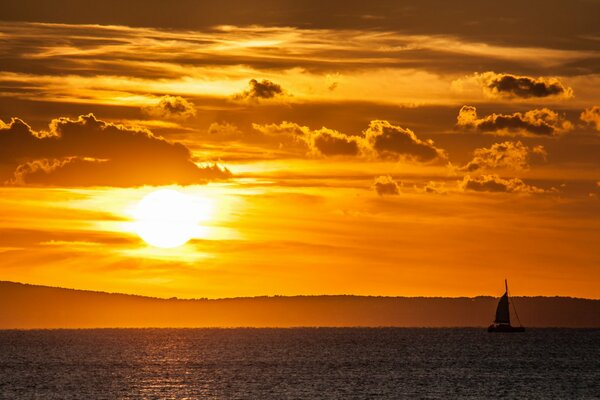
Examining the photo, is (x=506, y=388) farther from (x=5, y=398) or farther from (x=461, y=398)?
(x=5, y=398)

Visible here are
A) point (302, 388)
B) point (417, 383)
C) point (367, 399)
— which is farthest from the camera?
point (417, 383)

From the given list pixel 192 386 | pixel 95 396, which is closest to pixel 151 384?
pixel 192 386

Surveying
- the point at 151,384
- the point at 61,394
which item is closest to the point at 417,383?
the point at 151,384

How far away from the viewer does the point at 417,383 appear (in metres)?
184

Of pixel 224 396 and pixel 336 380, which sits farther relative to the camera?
pixel 336 380

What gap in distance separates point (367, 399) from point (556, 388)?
35109mm

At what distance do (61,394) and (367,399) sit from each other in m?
40.7

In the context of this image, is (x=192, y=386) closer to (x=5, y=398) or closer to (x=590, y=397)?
(x=5, y=398)

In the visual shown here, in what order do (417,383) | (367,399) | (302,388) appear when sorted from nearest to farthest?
1. (367,399)
2. (302,388)
3. (417,383)

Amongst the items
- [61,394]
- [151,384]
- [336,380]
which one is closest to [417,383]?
[336,380]

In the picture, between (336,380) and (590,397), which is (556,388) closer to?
(590,397)

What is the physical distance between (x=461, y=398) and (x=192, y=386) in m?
40.6

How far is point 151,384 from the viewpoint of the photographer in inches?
7234

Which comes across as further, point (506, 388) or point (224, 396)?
point (506, 388)
